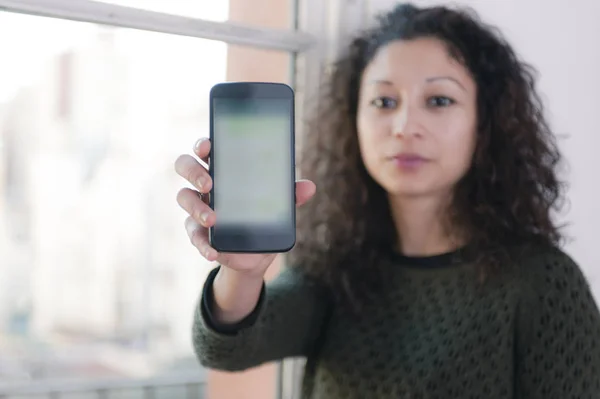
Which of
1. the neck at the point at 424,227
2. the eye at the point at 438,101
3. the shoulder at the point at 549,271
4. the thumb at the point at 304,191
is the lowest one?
the shoulder at the point at 549,271

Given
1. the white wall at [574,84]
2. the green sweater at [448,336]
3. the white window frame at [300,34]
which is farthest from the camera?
the white wall at [574,84]

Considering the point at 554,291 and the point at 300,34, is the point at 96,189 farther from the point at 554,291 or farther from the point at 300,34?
the point at 554,291

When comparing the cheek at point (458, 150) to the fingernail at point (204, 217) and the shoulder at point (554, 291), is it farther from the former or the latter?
the fingernail at point (204, 217)

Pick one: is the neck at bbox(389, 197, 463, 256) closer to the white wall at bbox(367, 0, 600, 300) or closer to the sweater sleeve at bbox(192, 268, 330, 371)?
the sweater sleeve at bbox(192, 268, 330, 371)

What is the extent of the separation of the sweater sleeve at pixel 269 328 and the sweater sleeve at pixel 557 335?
24 centimetres

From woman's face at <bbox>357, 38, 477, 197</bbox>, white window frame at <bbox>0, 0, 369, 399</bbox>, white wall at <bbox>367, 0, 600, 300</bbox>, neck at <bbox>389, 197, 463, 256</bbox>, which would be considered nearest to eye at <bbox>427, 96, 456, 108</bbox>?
woman's face at <bbox>357, 38, 477, 197</bbox>

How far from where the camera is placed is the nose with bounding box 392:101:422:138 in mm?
706

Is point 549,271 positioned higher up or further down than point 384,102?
further down

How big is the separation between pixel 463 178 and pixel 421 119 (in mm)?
107

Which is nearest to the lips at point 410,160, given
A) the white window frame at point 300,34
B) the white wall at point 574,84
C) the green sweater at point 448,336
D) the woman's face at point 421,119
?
the woman's face at point 421,119

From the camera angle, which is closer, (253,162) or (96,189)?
(253,162)

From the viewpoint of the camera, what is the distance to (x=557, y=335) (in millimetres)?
658

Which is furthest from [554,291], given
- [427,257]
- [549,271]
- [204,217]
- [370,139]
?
[204,217]

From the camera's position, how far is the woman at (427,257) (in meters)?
0.67
